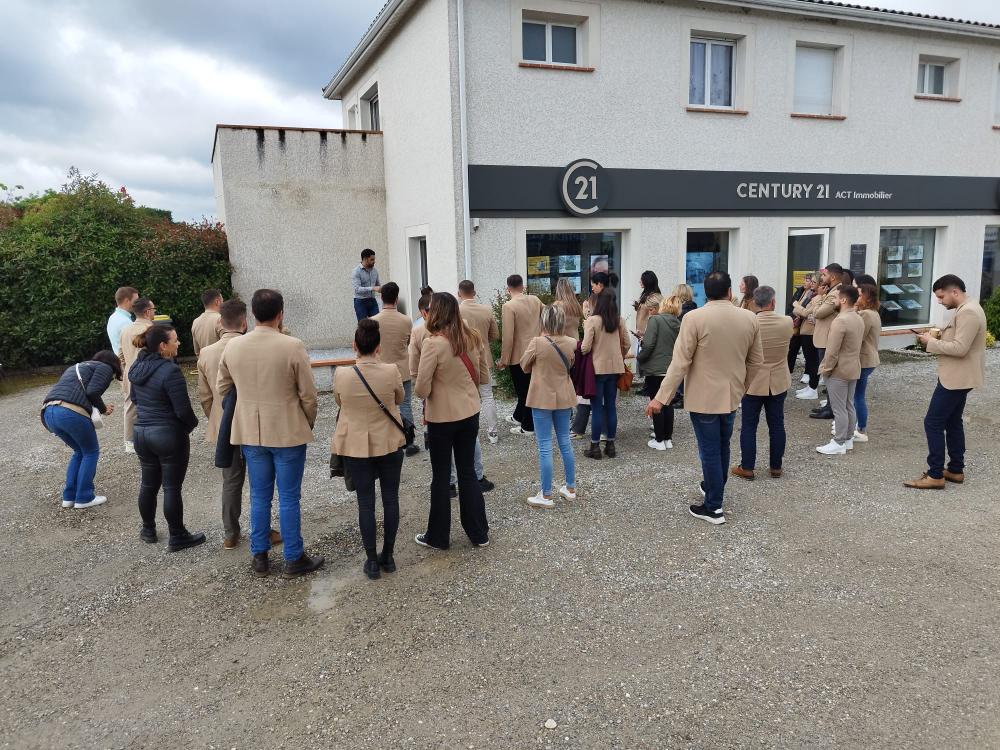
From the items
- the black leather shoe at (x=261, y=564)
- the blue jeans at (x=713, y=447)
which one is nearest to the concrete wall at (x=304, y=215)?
the black leather shoe at (x=261, y=564)

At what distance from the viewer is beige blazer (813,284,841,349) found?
27.1 ft

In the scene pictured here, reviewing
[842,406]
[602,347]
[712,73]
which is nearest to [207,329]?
[602,347]

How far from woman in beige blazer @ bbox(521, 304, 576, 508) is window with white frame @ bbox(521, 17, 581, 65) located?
642cm

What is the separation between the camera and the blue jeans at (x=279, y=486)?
14.3 ft

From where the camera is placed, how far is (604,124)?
1059 cm

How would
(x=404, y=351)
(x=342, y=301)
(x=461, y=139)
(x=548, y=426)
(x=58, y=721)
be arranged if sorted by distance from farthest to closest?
(x=342, y=301)
(x=461, y=139)
(x=404, y=351)
(x=548, y=426)
(x=58, y=721)

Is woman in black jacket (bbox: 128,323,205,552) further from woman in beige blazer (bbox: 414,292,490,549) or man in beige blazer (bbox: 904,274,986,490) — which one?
man in beige blazer (bbox: 904,274,986,490)

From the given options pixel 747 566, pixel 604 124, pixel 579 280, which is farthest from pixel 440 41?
pixel 747 566

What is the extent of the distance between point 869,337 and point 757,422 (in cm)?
203

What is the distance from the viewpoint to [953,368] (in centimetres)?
559

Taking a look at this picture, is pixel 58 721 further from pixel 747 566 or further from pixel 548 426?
pixel 747 566

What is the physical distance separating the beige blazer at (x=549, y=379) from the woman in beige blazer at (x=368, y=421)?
1.43 metres

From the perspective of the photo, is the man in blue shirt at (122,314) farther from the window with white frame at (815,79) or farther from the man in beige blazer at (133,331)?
the window with white frame at (815,79)

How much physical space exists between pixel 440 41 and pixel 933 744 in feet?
32.6
